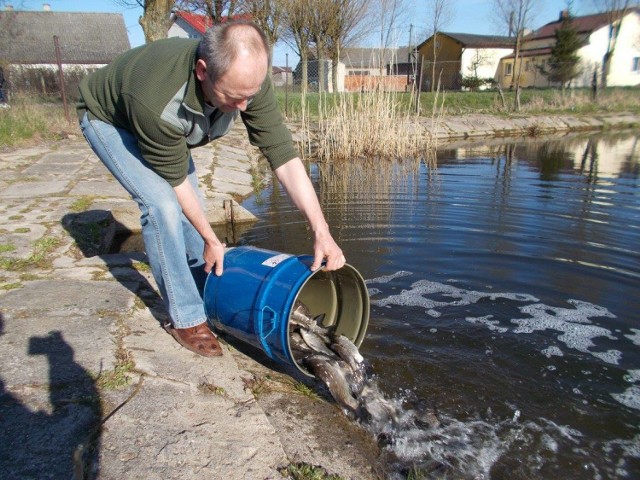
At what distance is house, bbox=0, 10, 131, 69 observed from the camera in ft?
111

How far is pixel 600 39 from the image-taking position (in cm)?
3775

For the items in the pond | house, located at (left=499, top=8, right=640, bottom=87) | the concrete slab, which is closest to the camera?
the pond

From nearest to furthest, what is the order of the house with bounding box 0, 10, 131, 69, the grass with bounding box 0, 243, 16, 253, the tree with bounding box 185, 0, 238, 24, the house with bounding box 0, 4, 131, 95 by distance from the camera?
the grass with bounding box 0, 243, 16, 253
the tree with bounding box 185, 0, 238, 24
the house with bounding box 0, 4, 131, 95
the house with bounding box 0, 10, 131, 69

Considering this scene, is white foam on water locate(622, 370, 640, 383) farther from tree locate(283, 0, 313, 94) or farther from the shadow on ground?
tree locate(283, 0, 313, 94)

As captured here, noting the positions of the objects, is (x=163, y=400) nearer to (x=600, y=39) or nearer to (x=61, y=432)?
(x=61, y=432)

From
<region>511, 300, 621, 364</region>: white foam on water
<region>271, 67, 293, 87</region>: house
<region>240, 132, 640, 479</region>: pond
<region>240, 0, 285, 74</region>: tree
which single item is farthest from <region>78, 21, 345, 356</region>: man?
<region>240, 0, 285, 74</region>: tree

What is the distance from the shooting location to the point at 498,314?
3.54 metres

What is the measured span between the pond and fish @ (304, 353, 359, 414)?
0.76 feet

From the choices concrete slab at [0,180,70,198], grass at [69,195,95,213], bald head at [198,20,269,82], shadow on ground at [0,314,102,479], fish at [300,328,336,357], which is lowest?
fish at [300,328,336,357]

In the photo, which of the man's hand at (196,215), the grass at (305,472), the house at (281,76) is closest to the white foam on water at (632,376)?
the grass at (305,472)

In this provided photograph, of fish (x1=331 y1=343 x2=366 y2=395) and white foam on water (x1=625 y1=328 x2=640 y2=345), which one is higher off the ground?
fish (x1=331 y1=343 x2=366 y2=395)

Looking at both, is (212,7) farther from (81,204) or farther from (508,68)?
(508,68)

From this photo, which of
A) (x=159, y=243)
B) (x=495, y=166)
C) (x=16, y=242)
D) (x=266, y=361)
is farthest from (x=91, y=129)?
(x=495, y=166)

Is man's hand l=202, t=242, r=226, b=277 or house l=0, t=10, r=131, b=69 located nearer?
man's hand l=202, t=242, r=226, b=277
